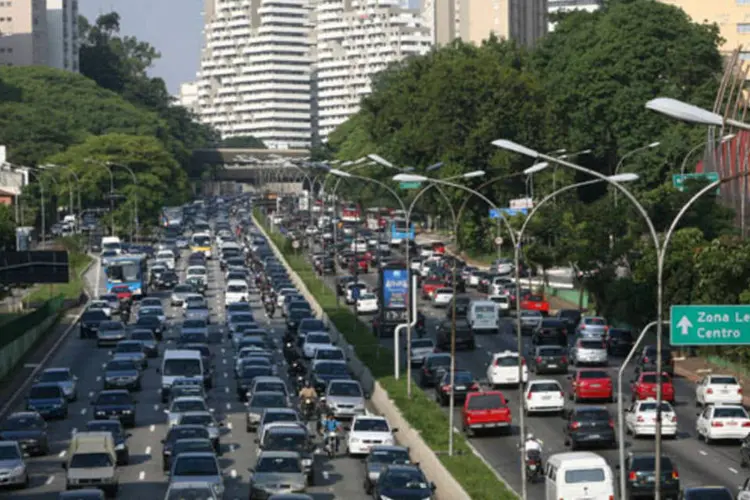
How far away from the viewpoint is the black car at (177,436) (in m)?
48.4

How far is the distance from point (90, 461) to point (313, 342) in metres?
30.9

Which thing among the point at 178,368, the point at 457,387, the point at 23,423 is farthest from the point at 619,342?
the point at 23,423

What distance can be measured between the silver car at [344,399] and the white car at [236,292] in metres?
43.8

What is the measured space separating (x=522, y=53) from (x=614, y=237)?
201 feet

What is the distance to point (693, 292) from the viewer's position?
74.1m

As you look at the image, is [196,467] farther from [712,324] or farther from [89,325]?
[89,325]

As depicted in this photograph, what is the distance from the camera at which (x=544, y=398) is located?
57219mm

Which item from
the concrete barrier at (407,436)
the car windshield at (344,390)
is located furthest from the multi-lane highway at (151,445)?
the car windshield at (344,390)

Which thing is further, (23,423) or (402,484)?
(23,423)

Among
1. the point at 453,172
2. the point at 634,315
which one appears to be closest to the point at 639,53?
the point at 453,172

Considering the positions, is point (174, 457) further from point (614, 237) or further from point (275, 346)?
point (614, 237)

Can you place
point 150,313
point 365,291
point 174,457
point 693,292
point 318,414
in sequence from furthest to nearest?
point 365,291 → point 150,313 → point 693,292 → point 318,414 → point 174,457

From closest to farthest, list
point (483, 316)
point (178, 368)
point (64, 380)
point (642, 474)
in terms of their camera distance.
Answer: point (642, 474) → point (178, 368) → point (64, 380) → point (483, 316)

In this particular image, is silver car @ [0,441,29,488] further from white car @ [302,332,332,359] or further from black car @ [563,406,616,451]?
white car @ [302,332,332,359]
